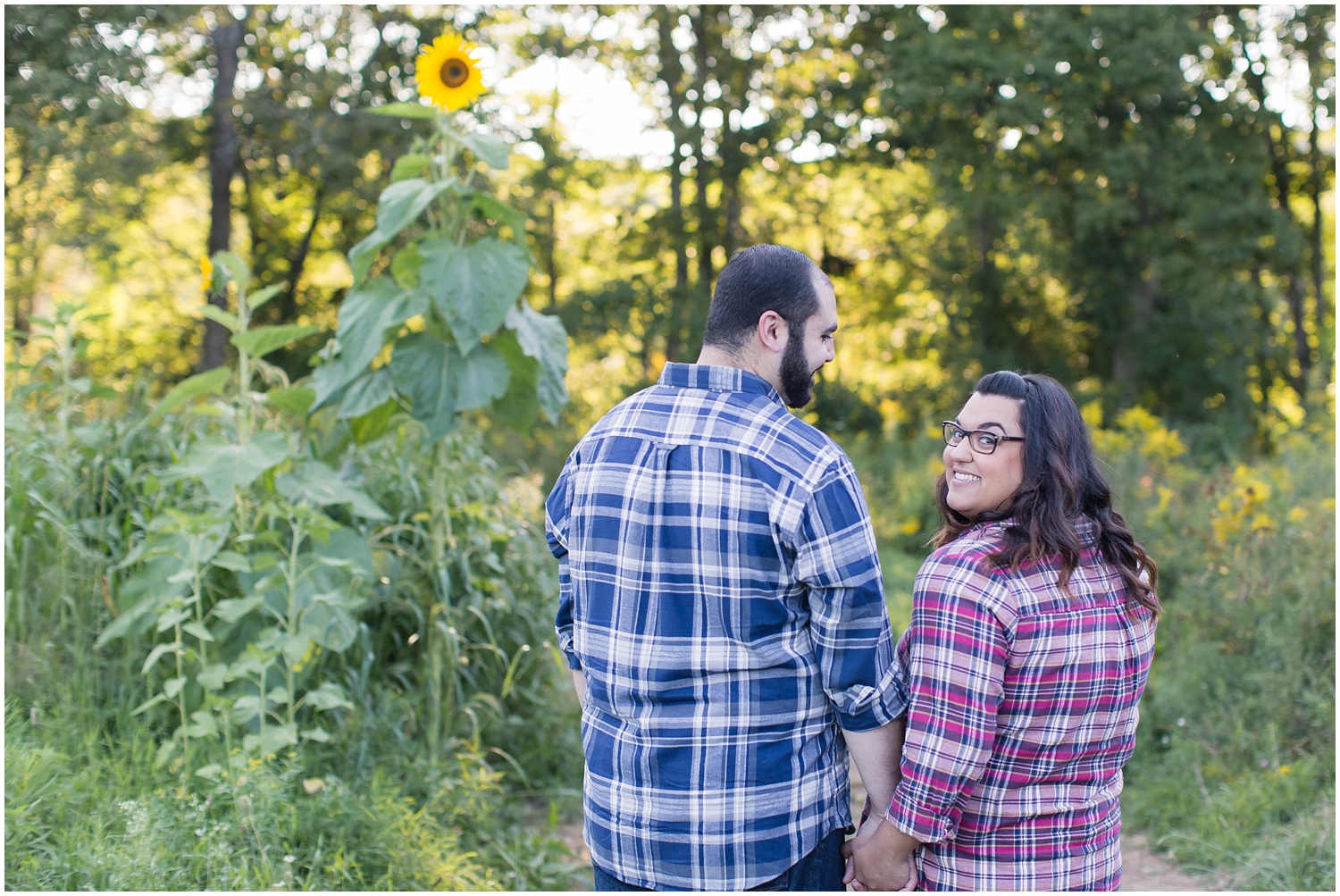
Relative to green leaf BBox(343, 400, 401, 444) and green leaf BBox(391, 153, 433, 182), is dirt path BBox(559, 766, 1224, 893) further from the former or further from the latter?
green leaf BBox(391, 153, 433, 182)

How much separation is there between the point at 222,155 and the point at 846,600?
1190 centimetres

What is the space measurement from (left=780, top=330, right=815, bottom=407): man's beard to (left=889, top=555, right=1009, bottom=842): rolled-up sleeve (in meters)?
0.36

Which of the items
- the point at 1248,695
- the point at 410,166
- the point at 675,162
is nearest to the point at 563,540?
the point at 410,166

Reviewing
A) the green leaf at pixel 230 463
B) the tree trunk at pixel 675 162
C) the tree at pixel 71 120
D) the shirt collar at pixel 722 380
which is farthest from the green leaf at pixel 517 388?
the tree trunk at pixel 675 162

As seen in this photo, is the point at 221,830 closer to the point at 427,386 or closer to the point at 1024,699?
A: the point at 427,386

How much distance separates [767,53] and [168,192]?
25.0 ft

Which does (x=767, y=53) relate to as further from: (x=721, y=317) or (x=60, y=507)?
(x=721, y=317)

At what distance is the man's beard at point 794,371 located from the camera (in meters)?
1.70

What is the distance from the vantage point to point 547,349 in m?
3.35

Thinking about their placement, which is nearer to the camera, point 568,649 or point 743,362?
point 743,362

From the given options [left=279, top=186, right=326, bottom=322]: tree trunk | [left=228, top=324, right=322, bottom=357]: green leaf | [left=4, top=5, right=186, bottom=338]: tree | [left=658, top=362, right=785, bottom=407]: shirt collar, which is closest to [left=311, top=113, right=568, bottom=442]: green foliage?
[left=228, top=324, right=322, bottom=357]: green leaf

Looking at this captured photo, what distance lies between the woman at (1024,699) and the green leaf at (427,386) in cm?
185

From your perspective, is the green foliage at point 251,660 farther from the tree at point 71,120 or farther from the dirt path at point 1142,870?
the tree at point 71,120

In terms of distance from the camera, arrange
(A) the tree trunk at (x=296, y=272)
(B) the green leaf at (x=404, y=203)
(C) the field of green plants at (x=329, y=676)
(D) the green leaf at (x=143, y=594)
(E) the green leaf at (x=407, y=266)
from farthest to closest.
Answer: (A) the tree trunk at (x=296, y=272)
(E) the green leaf at (x=407, y=266)
(B) the green leaf at (x=404, y=203)
(D) the green leaf at (x=143, y=594)
(C) the field of green plants at (x=329, y=676)
